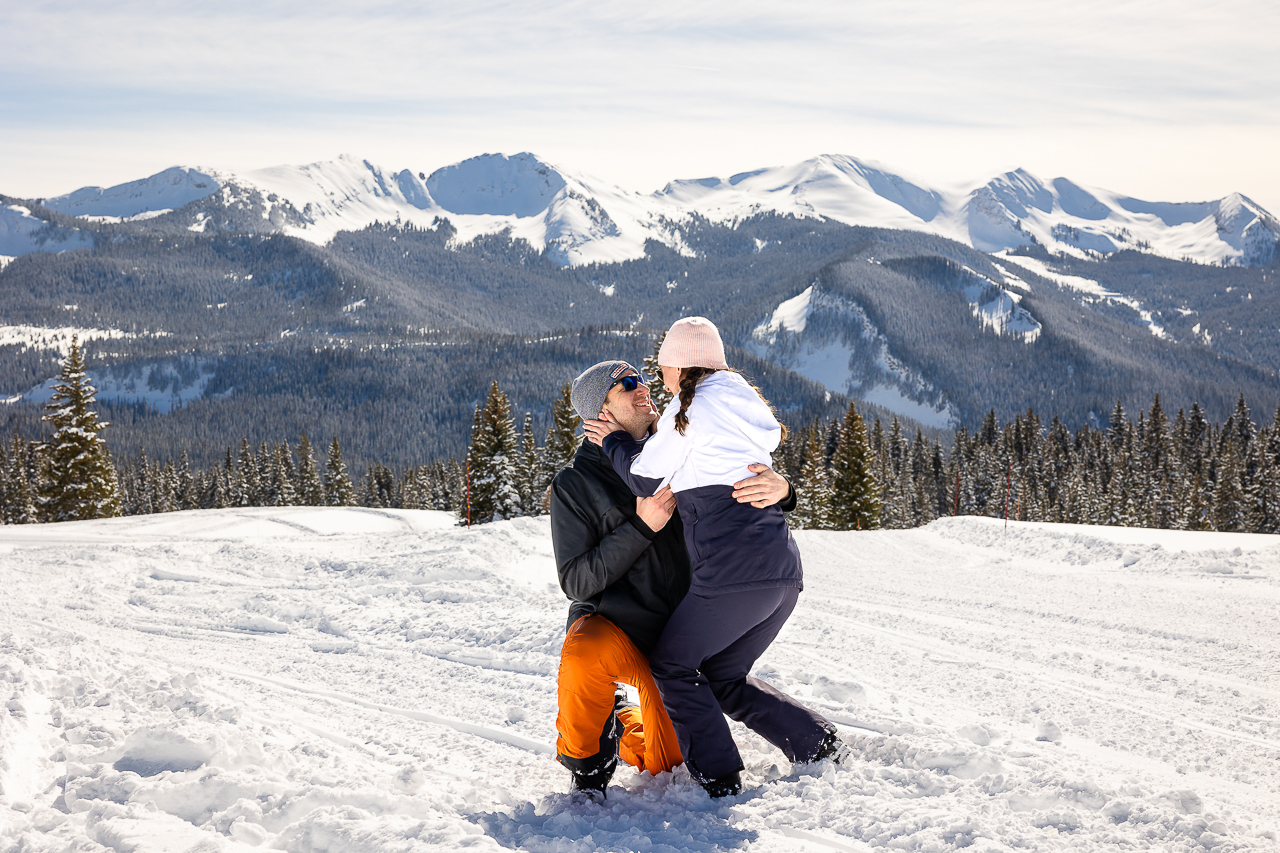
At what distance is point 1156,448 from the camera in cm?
6612

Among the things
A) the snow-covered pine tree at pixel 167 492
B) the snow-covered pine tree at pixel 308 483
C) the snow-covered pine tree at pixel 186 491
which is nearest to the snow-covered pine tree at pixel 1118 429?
the snow-covered pine tree at pixel 308 483

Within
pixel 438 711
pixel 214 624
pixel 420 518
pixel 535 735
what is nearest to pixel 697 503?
pixel 535 735

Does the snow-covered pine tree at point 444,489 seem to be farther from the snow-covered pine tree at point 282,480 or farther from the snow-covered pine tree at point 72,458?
the snow-covered pine tree at point 72,458

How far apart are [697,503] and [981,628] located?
22.1 ft

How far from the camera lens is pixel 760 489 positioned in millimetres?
4074

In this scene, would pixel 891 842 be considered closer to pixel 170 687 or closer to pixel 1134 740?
pixel 1134 740

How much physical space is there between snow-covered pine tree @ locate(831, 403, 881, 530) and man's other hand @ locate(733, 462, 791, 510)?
36002mm

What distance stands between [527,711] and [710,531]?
9.26 ft

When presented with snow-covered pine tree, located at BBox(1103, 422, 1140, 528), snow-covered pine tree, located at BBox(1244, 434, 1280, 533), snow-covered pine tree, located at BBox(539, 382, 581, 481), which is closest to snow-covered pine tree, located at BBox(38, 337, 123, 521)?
snow-covered pine tree, located at BBox(539, 382, 581, 481)

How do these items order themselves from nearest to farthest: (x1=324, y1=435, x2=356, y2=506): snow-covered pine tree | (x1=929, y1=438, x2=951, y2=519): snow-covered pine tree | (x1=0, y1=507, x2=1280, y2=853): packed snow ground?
(x1=0, y1=507, x2=1280, y2=853): packed snow ground < (x1=324, y1=435, x2=356, y2=506): snow-covered pine tree < (x1=929, y1=438, x2=951, y2=519): snow-covered pine tree

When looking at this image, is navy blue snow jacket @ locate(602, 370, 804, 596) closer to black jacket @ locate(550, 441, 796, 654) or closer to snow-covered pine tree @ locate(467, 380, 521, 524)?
black jacket @ locate(550, 441, 796, 654)

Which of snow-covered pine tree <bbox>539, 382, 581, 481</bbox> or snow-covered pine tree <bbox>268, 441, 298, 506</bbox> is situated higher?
snow-covered pine tree <bbox>539, 382, 581, 481</bbox>

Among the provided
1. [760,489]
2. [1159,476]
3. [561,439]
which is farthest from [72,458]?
[1159,476]

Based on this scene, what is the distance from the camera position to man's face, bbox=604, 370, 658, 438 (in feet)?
14.6
